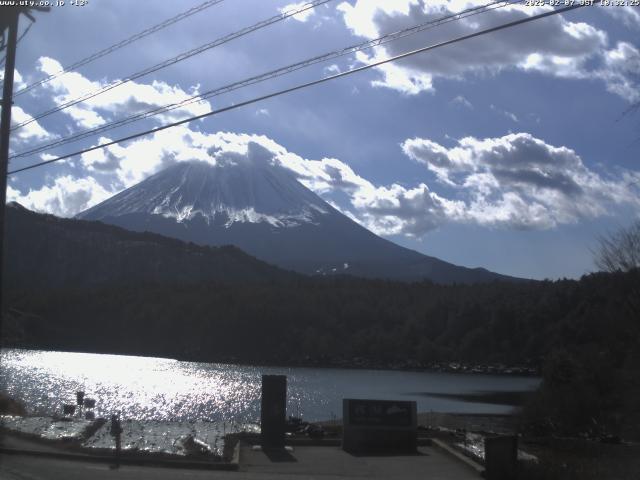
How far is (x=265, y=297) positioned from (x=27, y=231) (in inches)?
2037

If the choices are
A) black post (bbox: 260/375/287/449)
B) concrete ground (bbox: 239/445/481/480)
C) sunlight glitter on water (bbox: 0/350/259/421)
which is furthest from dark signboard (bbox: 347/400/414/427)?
sunlight glitter on water (bbox: 0/350/259/421)

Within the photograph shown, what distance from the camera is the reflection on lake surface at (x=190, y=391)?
5106 centimetres

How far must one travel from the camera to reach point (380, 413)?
22.4 m

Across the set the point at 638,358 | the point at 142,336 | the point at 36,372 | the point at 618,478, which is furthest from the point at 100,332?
the point at 618,478

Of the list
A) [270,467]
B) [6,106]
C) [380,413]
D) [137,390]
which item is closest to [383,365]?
[137,390]

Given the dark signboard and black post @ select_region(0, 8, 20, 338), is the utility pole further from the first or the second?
the dark signboard

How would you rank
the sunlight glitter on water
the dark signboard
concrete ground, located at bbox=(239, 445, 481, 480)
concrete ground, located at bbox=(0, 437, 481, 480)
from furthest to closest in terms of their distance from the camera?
the sunlight glitter on water, the dark signboard, concrete ground, located at bbox=(239, 445, 481, 480), concrete ground, located at bbox=(0, 437, 481, 480)

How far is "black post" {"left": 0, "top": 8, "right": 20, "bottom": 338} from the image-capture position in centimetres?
1855

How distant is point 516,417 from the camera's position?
131 ft

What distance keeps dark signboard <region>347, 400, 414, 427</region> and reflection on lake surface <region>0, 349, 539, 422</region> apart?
2055 centimetres

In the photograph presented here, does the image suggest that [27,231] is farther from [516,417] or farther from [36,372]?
[516,417]

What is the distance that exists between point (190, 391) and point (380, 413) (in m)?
46.8

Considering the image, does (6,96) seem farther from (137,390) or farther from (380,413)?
(137,390)

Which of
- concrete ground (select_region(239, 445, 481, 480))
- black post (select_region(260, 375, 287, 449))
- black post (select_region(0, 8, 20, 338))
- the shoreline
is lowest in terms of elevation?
concrete ground (select_region(239, 445, 481, 480))
